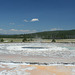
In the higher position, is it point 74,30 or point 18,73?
point 74,30

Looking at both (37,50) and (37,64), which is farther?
(37,50)

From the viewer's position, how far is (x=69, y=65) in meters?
4.48

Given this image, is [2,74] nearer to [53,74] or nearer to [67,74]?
[53,74]

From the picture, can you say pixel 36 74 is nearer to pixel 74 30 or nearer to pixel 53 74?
pixel 53 74

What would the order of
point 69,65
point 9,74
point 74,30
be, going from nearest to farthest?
point 9,74 < point 69,65 < point 74,30

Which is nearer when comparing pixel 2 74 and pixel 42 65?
pixel 2 74

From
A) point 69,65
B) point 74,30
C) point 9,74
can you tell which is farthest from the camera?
point 74,30

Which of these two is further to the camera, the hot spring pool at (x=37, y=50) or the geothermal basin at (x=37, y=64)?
the hot spring pool at (x=37, y=50)

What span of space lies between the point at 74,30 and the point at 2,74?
54518 millimetres

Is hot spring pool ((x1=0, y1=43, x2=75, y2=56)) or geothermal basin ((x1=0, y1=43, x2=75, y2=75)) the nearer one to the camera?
geothermal basin ((x1=0, y1=43, x2=75, y2=75))

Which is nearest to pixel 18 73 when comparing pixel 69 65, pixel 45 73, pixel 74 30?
pixel 45 73

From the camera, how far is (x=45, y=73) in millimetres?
3602

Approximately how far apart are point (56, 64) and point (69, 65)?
50 cm

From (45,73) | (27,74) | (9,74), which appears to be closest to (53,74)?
(45,73)
